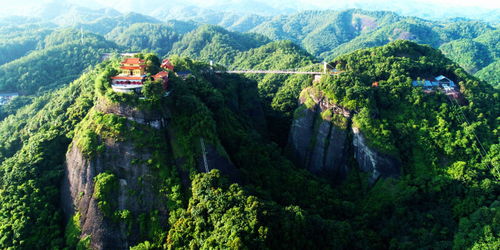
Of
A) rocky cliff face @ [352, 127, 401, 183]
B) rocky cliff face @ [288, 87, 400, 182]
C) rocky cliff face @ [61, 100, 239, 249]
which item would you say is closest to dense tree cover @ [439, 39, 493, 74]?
rocky cliff face @ [288, 87, 400, 182]

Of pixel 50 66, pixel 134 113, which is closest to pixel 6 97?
pixel 50 66

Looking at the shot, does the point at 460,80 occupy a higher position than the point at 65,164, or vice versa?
the point at 460,80

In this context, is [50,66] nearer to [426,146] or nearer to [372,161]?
[372,161]

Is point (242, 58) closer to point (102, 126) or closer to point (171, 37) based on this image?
point (171, 37)

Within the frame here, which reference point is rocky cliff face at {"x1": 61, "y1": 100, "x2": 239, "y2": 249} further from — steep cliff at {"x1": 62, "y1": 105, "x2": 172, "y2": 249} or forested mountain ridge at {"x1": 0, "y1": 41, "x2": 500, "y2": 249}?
forested mountain ridge at {"x1": 0, "y1": 41, "x2": 500, "y2": 249}

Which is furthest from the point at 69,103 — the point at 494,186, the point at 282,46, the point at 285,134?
the point at 282,46


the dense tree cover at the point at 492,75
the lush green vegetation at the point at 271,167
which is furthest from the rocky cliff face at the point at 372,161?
the dense tree cover at the point at 492,75
